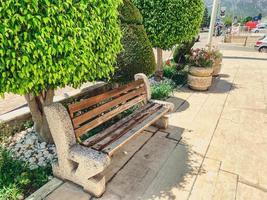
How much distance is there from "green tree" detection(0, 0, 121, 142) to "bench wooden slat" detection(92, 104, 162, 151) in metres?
0.84

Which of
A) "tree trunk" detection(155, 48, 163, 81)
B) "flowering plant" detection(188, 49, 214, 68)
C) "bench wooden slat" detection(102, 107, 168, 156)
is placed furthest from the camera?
"tree trunk" detection(155, 48, 163, 81)

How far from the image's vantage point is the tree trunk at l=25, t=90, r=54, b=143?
3.70 meters

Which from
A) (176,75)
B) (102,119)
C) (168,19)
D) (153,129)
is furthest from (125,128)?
(176,75)

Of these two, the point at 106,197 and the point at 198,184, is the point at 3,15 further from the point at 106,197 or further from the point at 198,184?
the point at 198,184

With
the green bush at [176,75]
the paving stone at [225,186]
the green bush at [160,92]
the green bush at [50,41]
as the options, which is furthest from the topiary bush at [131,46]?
the green bush at [176,75]

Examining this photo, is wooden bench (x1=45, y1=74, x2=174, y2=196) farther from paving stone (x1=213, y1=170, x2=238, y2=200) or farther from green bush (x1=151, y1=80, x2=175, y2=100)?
green bush (x1=151, y1=80, x2=175, y2=100)

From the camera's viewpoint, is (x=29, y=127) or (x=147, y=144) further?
(x=29, y=127)

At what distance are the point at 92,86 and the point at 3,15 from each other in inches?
154

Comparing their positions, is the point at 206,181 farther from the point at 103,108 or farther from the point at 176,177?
the point at 103,108

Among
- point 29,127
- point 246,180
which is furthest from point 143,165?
point 29,127

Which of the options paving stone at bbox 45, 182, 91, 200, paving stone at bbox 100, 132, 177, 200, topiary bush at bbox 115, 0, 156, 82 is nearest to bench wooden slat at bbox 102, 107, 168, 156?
paving stone at bbox 100, 132, 177, 200

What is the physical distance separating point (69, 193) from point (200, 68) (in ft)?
16.8

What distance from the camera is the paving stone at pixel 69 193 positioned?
2.86m

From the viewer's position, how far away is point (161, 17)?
6047mm
